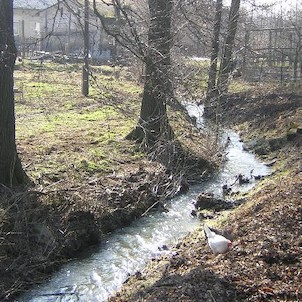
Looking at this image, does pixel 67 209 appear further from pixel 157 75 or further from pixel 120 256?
pixel 157 75

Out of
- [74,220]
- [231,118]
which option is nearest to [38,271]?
[74,220]

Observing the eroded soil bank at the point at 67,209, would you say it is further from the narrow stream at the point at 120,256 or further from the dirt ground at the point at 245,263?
the dirt ground at the point at 245,263

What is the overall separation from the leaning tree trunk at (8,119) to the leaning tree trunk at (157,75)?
257 centimetres

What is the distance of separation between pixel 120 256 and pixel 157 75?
10.8 ft

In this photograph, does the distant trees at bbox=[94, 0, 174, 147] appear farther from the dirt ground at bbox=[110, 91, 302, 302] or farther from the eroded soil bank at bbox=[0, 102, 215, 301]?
the dirt ground at bbox=[110, 91, 302, 302]

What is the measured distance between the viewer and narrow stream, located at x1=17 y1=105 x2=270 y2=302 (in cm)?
741

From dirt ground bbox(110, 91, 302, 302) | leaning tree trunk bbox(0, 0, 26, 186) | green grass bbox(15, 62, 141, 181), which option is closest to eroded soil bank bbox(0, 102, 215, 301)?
green grass bbox(15, 62, 141, 181)

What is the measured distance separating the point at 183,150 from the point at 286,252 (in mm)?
7549

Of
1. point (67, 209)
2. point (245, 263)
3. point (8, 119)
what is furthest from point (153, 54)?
point (245, 263)

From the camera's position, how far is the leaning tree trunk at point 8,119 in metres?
8.95

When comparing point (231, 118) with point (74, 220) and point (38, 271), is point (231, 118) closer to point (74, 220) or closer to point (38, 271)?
point (74, 220)

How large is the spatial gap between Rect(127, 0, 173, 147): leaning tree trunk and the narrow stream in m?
1.94

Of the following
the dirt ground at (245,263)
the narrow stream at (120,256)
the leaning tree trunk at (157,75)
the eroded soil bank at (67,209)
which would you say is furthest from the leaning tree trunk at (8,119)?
the dirt ground at (245,263)

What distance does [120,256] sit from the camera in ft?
28.7
